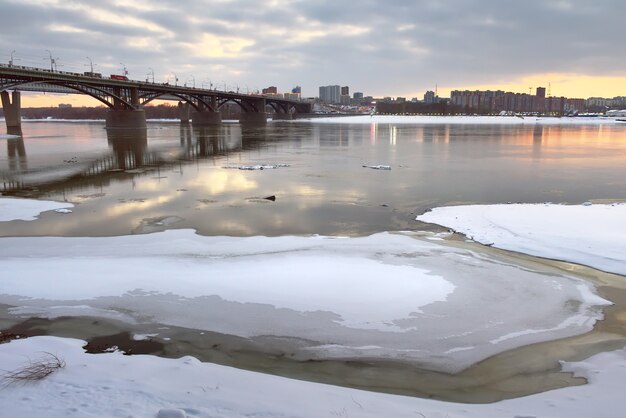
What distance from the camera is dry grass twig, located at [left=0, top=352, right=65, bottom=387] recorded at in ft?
16.2

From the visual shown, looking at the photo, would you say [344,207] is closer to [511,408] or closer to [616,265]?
[616,265]

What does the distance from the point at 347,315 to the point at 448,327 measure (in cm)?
154

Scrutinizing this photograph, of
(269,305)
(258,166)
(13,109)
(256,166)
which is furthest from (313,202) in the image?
(13,109)

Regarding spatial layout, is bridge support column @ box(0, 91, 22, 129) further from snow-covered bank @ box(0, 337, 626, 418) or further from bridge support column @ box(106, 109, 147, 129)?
snow-covered bank @ box(0, 337, 626, 418)

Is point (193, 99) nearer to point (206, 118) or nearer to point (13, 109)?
point (206, 118)

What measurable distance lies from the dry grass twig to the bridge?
56.1 meters

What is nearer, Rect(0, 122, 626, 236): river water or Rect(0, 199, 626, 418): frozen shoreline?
Rect(0, 199, 626, 418): frozen shoreline

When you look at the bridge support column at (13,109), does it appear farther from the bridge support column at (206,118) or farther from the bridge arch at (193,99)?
the bridge support column at (206,118)

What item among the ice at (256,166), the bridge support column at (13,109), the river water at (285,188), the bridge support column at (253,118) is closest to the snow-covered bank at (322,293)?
the river water at (285,188)

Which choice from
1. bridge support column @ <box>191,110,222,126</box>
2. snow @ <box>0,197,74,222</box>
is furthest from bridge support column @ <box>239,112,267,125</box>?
snow @ <box>0,197,74,222</box>

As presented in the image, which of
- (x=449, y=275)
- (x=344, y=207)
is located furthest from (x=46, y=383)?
(x=344, y=207)

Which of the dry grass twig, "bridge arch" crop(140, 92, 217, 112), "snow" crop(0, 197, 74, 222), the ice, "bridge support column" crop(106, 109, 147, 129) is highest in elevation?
"bridge arch" crop(140, 92, 217, 112)

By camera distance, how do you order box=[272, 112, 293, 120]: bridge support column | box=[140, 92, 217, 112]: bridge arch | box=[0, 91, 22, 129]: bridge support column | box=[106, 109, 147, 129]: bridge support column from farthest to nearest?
box=[272, 112, 293, 120]: bridge support column < box=[0, 91, 22, 129]: bridge support column < box=[140, 92, 217, 112]: bridge arch < box=[106, 109, 147, 129]: bridge support column

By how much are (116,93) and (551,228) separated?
79218mm
